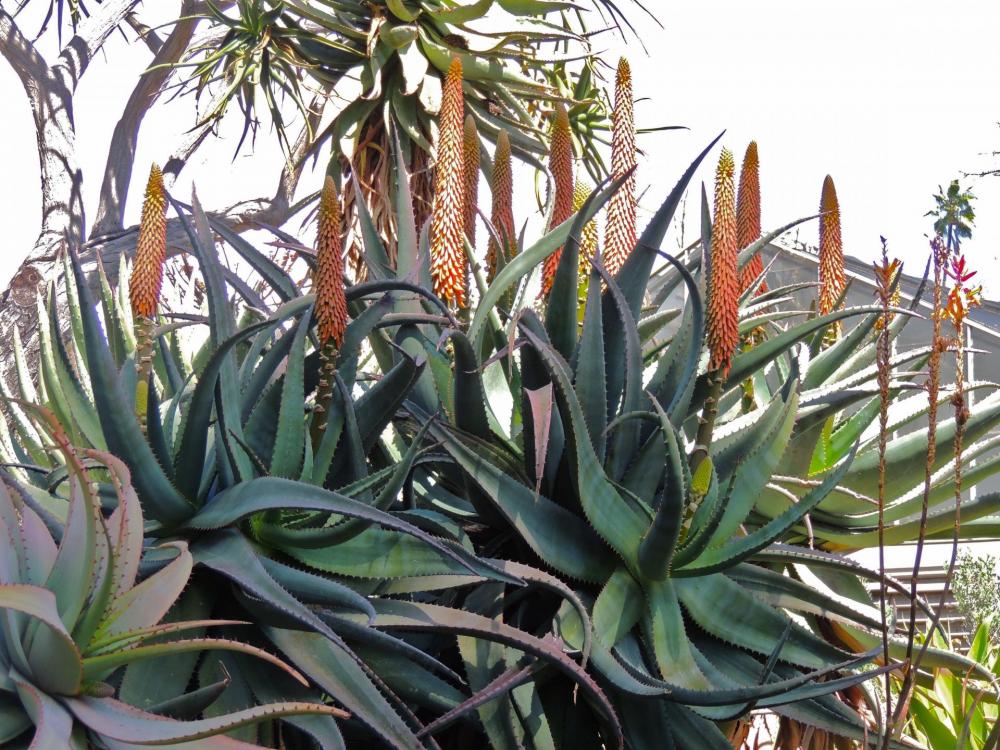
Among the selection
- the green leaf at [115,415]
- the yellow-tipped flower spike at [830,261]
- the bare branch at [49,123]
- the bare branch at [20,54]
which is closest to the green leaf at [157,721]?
the green leaf at [115,415]

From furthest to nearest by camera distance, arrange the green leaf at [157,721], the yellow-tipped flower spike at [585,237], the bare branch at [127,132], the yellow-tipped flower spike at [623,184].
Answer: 1. the bare branch at [127,132]
2. the yellow-tipped flower spike at [585,237]
3. the yellow-tipped flower spike at [623,184]
4. the green leaf at [157,721]

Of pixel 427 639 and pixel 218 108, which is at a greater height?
pixel 218 108

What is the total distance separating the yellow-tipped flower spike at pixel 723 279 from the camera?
1.89 meters

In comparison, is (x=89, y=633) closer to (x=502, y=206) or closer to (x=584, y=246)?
(x=584, y=246)

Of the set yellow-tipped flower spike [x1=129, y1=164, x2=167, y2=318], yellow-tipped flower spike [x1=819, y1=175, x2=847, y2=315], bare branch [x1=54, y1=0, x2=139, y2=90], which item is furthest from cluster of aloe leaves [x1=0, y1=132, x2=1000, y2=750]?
A: bare branch [x1=54, y1=0, x2=139, y2=90]

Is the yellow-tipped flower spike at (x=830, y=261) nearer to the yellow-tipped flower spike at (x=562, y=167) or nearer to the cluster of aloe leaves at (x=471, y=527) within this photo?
the cluster of aloe leaves at (x=471, y=527)

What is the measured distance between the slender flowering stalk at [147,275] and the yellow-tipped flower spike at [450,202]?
0.56 meters

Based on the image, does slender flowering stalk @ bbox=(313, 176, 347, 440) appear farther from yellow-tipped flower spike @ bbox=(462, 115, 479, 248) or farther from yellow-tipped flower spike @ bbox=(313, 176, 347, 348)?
yellow-tipped flower spike @ bbox=(462, 115, 479, 248)

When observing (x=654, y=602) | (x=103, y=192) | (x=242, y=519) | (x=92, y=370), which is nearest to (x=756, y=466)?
(x=654, y=602)

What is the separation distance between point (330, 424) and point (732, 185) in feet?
2.71

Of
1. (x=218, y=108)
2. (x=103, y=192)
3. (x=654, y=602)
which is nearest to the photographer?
(x=654, y=602)

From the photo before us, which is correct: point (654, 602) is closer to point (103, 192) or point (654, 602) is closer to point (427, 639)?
point (427, 639)

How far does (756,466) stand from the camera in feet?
6.34

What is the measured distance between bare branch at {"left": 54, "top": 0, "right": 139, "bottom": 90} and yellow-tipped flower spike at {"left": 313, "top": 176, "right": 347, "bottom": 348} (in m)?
9.39
